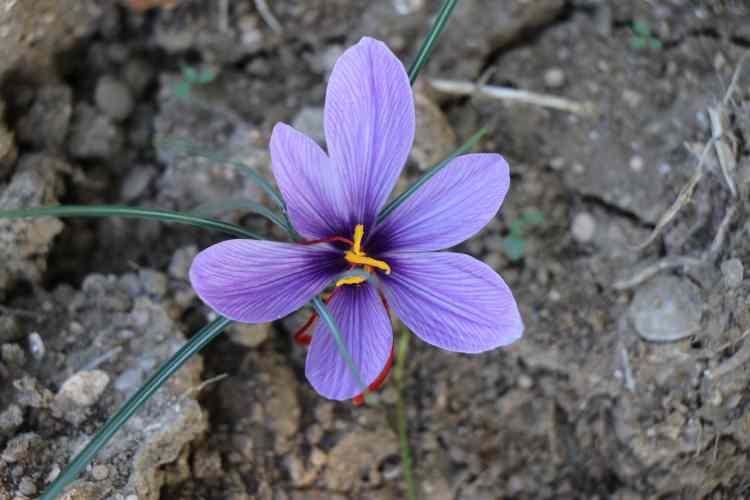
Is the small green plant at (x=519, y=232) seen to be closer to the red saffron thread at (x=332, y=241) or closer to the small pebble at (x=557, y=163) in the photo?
the small pebble at (x=557, y=163)

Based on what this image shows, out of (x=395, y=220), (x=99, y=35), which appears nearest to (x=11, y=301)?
(x=99, y=35)

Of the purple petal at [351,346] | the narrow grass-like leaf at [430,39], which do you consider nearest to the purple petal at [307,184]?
the purple petal at [351,346]

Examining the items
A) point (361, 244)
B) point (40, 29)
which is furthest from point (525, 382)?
point (40, 29)

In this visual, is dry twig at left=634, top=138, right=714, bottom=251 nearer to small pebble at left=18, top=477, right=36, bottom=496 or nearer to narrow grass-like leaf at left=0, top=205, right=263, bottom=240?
narrow grass-like leaf at left=0, top=205, right=263, bottom=240

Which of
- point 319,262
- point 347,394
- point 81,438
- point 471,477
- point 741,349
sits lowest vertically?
point 471,477

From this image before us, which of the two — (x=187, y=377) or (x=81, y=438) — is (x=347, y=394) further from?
(x=81, y=438)

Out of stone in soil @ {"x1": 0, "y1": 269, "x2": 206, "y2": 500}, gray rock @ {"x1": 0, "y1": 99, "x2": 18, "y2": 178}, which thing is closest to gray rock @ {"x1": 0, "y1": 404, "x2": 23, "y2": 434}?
stone in soil @ {"x1": 0, "y1": 269, "x2": 206, "y2": 500}

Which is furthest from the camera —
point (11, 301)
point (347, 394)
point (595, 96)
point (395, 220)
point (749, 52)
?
point (595, 96)

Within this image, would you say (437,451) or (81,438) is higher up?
(81,438)
